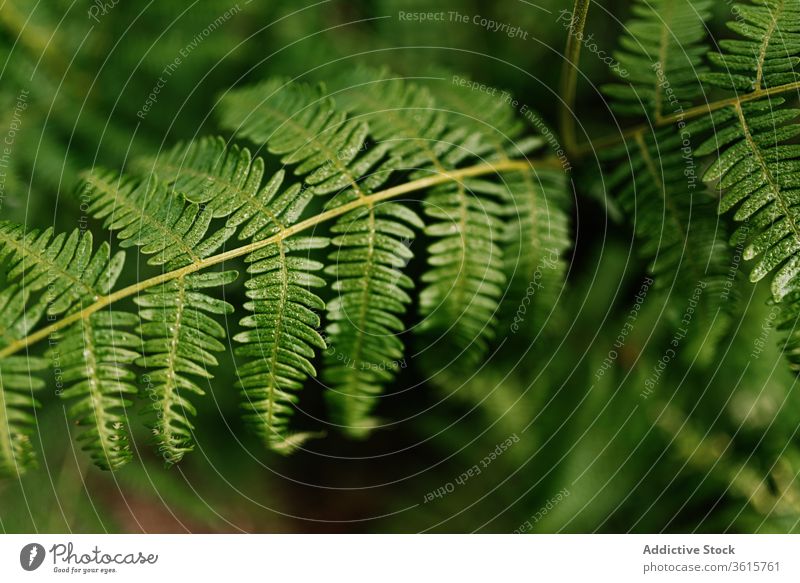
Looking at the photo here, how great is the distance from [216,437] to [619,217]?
1311 mm

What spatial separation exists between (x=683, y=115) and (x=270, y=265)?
2.82ft

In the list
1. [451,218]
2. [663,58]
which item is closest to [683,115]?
[663,58]

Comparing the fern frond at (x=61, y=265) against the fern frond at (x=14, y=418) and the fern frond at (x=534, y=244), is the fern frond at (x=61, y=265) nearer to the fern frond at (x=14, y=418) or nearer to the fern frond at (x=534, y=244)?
the fern frond at (x=14, y=418)

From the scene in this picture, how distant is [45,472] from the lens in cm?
173

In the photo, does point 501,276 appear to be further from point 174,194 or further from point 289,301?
point 174,194

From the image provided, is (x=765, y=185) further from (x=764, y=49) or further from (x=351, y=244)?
(x=351, y=244)

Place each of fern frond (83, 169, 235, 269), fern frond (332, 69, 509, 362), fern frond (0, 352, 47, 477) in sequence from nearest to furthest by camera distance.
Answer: fern frond (0, 352, 47, 477) → fern frond (83, 169, 235, 269) → fern frond (332, 69, 509, 362)

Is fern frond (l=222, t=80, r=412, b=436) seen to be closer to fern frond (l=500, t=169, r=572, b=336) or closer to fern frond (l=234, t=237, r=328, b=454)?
fern frond (l=234, t=237, r=328, b=454)

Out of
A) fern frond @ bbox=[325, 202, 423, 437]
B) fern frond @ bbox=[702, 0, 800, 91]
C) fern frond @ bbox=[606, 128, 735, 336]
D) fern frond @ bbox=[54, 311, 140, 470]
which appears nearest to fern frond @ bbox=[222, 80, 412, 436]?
fern frond @ bbox=[325, 202, 423, 437]

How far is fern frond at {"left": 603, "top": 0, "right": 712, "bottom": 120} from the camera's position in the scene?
117cm

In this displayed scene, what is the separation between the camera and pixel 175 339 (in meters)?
0.98
